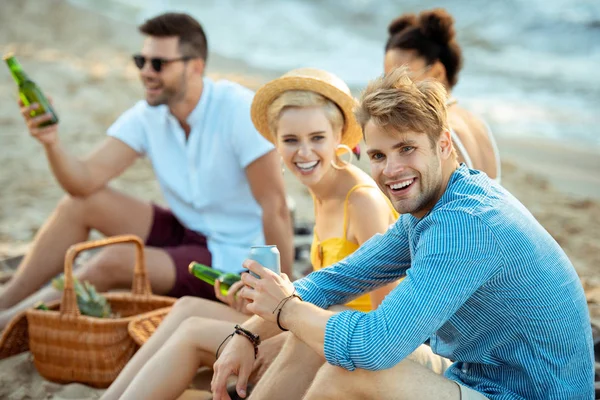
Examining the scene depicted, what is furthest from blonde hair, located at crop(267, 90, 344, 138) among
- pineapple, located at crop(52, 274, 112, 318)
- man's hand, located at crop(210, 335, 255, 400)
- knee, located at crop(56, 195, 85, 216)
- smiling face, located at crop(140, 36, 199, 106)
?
knee, located at crop(56, 195, 85, 216)

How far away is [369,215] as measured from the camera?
298 centimetres

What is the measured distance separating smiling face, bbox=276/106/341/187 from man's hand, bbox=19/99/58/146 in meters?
1.61

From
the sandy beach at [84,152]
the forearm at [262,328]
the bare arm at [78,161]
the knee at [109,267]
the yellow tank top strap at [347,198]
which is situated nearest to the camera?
the forearm at [262,328]

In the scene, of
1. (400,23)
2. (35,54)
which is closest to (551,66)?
(35,54)

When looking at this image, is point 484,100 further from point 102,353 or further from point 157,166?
point 102,353

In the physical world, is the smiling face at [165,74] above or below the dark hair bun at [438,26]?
below

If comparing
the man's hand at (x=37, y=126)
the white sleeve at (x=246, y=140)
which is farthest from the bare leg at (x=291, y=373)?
the man's hand at (x=37, y=126)

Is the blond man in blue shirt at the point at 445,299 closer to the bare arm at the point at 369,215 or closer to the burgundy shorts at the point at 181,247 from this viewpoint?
the bare arm at the point at 369,215

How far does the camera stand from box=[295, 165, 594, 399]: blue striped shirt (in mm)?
1991

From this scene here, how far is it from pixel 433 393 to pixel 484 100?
12.7 metres

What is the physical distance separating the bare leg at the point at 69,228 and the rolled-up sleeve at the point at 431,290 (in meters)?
2.65

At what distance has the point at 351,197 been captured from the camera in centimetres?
307

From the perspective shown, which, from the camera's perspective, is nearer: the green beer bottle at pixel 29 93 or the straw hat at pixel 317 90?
the straw hat at pixel 317 90

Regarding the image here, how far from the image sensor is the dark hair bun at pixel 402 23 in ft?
14.0
